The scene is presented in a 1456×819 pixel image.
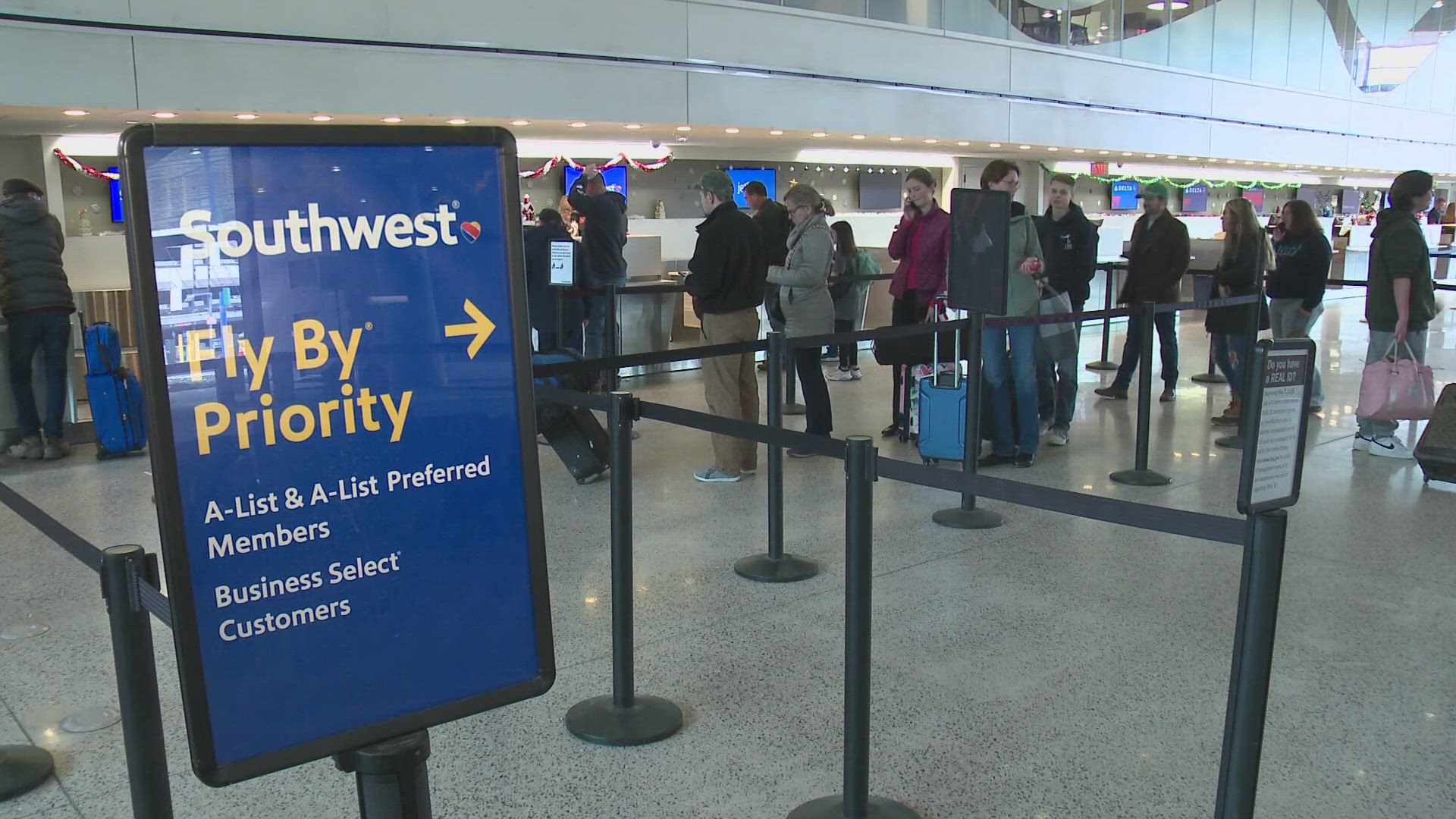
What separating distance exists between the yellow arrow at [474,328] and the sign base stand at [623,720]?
171cm

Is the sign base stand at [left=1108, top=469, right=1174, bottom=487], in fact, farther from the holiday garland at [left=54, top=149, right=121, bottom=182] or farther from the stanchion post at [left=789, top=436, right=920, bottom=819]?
the holiday garland at [left=54, top=149, right=121, bottom=182]

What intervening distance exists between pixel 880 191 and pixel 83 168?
10972mm

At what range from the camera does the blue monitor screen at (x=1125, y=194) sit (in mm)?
22531

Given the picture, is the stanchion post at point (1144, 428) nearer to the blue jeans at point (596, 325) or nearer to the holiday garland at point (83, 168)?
the blue jeans at point (596, 325)

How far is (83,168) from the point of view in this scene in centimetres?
1060

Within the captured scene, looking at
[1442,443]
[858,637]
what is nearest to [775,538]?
[858,637]

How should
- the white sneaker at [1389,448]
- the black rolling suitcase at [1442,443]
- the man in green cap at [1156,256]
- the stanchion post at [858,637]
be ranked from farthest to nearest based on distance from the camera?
the man in green cap at [1156,256] → the white sneaker at [1389,448] → the black rolling suitcase at [1442,443] → the stanchion post at [858,637]

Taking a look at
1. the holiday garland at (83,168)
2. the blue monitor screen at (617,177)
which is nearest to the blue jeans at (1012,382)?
the blue monitor screen at (617,177)

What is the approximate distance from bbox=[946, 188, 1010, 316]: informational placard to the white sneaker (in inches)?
123

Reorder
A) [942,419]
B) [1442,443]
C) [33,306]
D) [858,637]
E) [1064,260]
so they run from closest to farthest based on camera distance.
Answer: [858,637] → [1442,443] → [942,419] → [33,306] → [1064,260]

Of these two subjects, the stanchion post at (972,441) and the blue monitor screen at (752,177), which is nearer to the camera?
the stanchion post at (972,441)

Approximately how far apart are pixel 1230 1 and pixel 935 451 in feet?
51.2

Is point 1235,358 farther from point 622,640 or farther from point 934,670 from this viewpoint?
point 622,640

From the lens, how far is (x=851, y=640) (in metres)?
2.66
